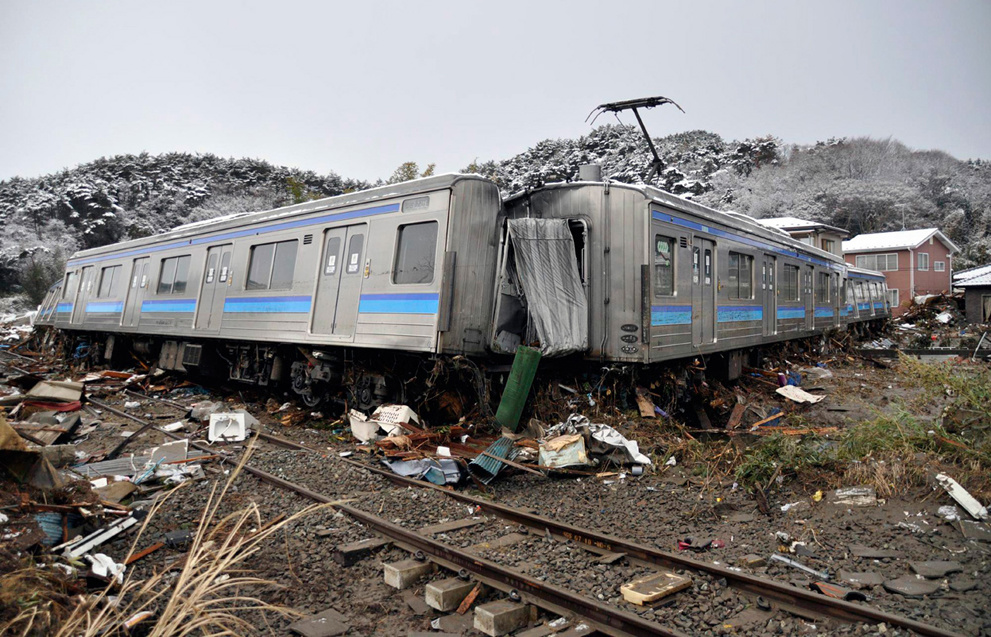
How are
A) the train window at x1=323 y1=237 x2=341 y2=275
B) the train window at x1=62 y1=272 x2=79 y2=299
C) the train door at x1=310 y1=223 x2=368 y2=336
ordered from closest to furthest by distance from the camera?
the train door at x1=310 y1=223 x2=368 y2=336 → the train window at x1=323 y1=237 x2=341 y2=275 → the train window at x1=62 y1=272 x2=79 y2=299

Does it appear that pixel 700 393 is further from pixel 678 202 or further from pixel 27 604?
pixel 27 604

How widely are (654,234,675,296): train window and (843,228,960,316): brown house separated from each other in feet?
107

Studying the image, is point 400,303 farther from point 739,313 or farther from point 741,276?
point 741,276

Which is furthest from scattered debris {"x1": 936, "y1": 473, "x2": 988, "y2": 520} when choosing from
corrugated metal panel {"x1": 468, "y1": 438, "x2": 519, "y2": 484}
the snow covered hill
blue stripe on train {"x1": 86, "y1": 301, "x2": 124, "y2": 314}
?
the snow covered hill

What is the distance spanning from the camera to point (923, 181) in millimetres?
52844

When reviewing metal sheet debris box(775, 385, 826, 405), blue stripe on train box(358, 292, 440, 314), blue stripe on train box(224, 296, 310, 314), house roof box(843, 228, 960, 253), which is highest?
house roof box(843, 228, 960, 253)

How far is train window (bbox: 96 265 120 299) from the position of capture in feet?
49.4

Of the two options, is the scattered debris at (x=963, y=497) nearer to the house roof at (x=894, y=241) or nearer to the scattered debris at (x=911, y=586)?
the scattered debris at (x=911, y=586)

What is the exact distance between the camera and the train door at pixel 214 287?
11.2 metres

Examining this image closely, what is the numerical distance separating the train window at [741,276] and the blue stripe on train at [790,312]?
2.01m

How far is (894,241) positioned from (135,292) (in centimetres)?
3838

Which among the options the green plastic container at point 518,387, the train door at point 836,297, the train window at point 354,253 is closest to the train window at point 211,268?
the train window at point 354,253

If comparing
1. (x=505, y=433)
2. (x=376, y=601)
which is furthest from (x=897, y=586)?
(x=505, y=433)

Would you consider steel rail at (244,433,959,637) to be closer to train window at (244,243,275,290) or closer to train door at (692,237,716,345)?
train door at (692,237,716,345)
